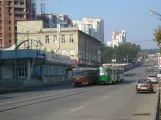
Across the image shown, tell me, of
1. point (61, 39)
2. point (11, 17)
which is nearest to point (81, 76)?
point (61, 39)

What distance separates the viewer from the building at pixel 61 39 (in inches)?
3748

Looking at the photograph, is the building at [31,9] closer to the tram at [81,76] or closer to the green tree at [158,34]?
the tram at [81,76]

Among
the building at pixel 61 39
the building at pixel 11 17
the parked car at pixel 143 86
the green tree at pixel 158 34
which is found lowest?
the parked car at pixel 143 86

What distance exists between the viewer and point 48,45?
326ft

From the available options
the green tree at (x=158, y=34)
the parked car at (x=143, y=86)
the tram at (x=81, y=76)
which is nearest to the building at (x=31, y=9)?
the tram at (x=81, y=76)

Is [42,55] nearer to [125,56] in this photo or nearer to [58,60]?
[58,60]

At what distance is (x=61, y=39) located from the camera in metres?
97.7

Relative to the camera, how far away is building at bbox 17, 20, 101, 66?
95.2 m

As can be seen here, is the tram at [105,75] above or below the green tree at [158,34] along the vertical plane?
below

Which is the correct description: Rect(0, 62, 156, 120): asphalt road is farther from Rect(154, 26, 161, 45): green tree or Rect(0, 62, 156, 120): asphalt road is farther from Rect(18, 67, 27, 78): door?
Rect(18, 67, 27, 78): door

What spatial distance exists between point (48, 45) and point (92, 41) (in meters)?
18.3

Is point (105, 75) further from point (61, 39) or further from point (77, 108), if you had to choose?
point (61, 39)

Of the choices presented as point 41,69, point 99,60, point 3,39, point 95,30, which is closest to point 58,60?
point 41,69

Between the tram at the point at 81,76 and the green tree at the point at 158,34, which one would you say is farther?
the tram at the point at 81,76
